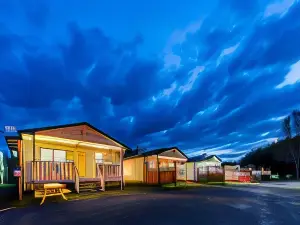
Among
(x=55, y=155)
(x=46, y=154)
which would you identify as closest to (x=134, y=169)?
(x=55, y=155)

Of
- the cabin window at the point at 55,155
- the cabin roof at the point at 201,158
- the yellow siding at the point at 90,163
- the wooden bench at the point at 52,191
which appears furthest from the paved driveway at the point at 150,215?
the cabin roof at the point at 201,158

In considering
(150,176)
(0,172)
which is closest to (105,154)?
(150,176)

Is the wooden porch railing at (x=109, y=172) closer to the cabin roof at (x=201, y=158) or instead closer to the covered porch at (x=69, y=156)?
the covered porch at (x=69, y=156)

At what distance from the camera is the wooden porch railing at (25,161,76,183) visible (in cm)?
1695

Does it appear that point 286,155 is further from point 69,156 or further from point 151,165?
point 69,156

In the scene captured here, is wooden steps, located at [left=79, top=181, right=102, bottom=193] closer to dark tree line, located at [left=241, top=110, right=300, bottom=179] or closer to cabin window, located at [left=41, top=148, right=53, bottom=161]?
cabin window, located at [left=41, top=148, right=53, bottom=161]

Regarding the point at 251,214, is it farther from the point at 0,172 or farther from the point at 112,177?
the point at 0,172

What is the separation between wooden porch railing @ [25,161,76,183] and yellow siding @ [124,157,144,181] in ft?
53.8

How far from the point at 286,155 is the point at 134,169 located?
1414 inches

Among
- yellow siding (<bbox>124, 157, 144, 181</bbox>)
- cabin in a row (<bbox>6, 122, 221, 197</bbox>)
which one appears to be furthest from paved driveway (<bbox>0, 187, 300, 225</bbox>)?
yellow siding (<bbox>124, 157, 144, 181</bbox>)

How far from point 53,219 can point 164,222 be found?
131 inches

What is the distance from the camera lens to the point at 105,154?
86.8ft

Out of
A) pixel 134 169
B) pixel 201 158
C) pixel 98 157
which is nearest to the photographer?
pixel 98 157

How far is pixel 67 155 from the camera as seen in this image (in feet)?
75.0
